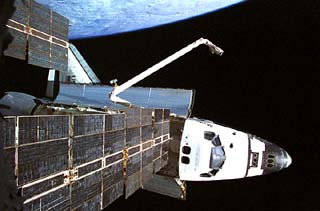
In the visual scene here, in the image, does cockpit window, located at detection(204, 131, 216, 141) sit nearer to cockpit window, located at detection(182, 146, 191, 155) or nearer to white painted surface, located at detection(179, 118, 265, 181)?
white painted surface, located at detection(179, 118, 265, 181)

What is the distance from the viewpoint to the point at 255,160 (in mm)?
12555

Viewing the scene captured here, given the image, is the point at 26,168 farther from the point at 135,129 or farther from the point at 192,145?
the point at 192,145

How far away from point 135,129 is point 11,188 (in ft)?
18.0

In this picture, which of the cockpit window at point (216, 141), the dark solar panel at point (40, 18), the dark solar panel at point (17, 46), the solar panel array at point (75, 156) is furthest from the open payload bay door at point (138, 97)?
the dark solar panel at point (17, 46)

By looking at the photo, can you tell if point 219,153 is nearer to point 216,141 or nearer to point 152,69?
point 216,141

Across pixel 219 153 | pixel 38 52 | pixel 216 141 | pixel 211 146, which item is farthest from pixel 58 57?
pixel 219 153

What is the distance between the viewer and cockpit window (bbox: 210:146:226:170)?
1186 cm

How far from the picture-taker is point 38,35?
5.94m

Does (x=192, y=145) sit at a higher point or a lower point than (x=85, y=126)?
lower

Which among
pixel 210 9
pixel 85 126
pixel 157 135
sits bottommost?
pixel 157 135

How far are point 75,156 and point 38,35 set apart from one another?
2.44 metres

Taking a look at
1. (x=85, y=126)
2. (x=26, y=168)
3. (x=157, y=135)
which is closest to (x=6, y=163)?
(x=26, y=168)

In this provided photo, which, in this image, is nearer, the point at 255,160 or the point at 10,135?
the point at 10,135

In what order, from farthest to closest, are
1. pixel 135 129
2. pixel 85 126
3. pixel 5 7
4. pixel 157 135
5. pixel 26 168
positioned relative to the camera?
1. pixel 157 135
2. pixel 135 129
3. pixel 85 126
4. pixel 26 168
5. pixel 5 7
